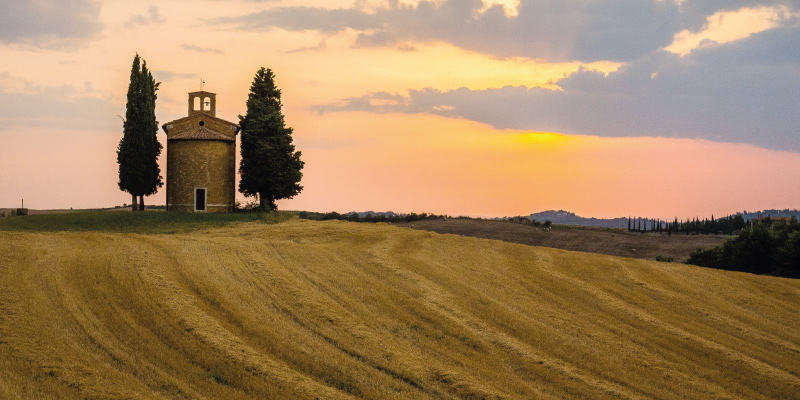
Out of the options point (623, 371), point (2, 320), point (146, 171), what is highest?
point (146, 171)

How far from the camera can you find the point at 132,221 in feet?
137

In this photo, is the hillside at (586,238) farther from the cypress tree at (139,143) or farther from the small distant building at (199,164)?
the cypress tree at (139,143)

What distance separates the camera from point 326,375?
44.2ft

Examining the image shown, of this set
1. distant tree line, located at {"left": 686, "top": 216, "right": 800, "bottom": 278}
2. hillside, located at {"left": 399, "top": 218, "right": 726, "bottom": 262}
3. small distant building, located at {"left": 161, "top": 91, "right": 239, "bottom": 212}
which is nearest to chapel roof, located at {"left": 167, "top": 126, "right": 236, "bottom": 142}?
small distant building, located at {"left": 161, "top": 91, "right": 239, "bottom": 212}

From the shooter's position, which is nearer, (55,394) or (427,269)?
(55,394)

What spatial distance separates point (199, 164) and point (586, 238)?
4451 cm

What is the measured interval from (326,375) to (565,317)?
8.78 metres

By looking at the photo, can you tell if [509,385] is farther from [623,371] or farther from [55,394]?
[55,394]

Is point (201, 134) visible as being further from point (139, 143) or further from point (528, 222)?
point (528, 222)

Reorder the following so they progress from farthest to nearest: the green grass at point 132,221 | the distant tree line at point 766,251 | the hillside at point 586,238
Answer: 1. the hillside at point 586,238
2. the distant tree line at point 766,251
3. the green grass at point 132,221

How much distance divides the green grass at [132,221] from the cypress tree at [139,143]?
491cm

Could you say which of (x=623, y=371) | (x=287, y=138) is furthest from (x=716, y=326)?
(x=287, y=138)

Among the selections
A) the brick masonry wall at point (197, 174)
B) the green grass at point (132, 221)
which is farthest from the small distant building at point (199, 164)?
the green grass at point (132, 221)

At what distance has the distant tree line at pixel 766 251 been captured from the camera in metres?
41.4
